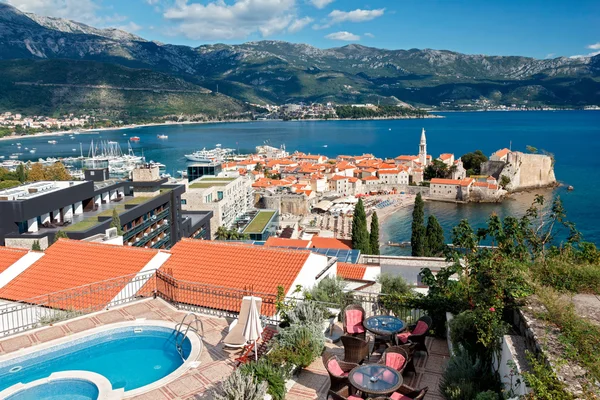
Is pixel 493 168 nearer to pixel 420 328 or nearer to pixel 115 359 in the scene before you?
pixel 420 328

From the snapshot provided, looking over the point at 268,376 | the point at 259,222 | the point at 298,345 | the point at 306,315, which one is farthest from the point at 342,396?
the point at 259,222

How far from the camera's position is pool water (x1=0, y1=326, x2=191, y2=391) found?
263 inches

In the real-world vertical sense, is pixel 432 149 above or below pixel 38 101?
below

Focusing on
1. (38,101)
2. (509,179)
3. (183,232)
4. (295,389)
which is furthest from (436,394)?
(38,101)

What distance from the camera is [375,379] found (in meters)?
5.32

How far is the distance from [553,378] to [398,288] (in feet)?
25.7

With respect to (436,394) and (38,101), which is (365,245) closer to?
(436,394)

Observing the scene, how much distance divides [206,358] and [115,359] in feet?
5.44

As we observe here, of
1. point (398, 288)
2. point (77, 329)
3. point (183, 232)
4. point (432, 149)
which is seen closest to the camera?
point (77, 329)

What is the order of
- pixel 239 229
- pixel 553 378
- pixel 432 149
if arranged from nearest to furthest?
pixel 553 378
pixel 239 229
pixel 432 149

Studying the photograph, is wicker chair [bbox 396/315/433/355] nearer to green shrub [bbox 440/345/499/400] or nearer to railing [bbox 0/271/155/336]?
green shrub [bbox 440/345/499/400]

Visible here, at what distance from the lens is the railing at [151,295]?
8.04 m

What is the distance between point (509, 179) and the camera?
6675 cm

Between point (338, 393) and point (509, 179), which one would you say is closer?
point (338, 393)
